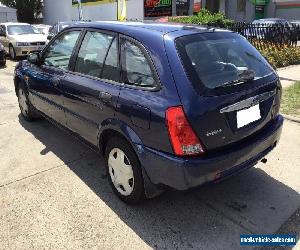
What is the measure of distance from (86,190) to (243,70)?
2038 millimetres

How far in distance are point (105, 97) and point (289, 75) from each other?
24.2 feet

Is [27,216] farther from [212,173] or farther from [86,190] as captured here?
[212,173]

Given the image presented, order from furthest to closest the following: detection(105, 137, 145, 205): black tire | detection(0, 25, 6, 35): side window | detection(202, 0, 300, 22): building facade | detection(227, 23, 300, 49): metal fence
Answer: detection(202, 0, 300, 22): building facade → detection(0, 25, 6, 35): side window → detection(227, 23, 300, 49): metal fence → detection(105, 137, 145, 205): black tire

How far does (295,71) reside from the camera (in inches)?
397

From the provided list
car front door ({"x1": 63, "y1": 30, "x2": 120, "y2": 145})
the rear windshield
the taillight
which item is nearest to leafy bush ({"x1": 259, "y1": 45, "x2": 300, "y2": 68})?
the rear windshield

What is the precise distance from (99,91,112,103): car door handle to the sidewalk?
232 inches

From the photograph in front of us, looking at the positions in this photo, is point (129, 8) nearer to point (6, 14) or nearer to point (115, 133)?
point (6, 14)

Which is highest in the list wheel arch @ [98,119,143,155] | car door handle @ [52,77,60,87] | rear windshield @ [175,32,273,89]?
rear windshield @ [175,32,273,89]

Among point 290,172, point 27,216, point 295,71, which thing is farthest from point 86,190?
point 295,71

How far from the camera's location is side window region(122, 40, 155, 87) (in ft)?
10.2

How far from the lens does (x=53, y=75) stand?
4.51 m

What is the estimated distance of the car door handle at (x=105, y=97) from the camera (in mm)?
3405

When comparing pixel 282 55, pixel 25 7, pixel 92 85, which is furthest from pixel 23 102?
pixel 25 7

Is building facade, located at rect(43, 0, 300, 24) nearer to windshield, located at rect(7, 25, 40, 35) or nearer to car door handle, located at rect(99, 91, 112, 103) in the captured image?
windshield, located at rect(7, 25, 40, 35)
